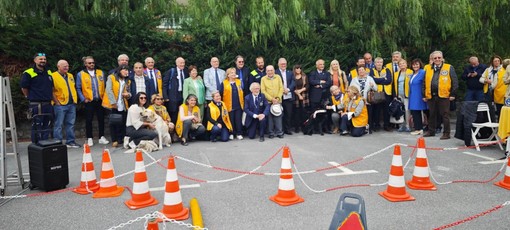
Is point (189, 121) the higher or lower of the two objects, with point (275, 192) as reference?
higher

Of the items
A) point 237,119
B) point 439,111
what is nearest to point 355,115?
point 439,111

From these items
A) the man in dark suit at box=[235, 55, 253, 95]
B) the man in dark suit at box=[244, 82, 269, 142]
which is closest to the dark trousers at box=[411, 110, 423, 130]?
the man in dark suit at box=[244, 82, 269, 142]

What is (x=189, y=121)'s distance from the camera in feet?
29.5

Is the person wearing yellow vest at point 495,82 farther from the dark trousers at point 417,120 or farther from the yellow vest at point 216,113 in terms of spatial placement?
the yellow vest at point 216,113

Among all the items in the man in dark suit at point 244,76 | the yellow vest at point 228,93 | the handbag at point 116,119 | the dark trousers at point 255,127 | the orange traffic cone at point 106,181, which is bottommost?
the orange traffic cone at point 106,181

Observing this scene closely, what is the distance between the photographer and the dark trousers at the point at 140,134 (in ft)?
27.1

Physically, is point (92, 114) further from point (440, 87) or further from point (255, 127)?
point (440, 87)

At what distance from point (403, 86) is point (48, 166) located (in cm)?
868

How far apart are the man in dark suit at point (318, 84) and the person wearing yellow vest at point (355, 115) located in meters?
0.68

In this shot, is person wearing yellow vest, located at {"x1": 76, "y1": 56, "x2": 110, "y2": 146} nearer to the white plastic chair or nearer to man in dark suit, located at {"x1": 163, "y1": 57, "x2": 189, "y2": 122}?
man in dark suit, located at {"x1": 163, "y1": 57, "x2": 189, "y2": 122}

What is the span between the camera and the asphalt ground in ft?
13.5

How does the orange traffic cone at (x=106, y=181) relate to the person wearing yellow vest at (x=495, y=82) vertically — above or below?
below

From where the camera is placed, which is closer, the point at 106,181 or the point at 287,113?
the point at 106,181

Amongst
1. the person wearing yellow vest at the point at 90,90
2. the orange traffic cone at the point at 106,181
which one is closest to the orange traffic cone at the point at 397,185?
the orange traffic cone at the point at 106,181
